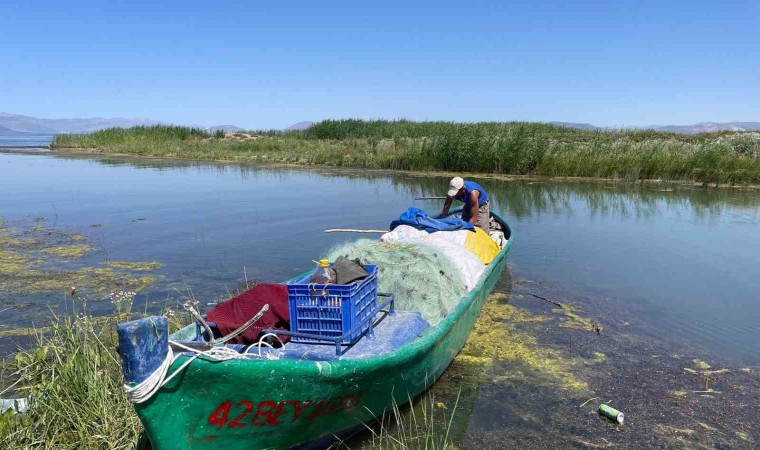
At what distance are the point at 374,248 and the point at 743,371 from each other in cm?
378

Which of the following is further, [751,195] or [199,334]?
[751,195]

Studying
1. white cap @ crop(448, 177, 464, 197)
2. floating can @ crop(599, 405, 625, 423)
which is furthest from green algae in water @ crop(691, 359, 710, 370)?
white cap @ crop(448, 177, 464, 197)

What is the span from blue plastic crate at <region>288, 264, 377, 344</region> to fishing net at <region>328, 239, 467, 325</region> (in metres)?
1.12

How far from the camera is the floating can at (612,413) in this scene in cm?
433

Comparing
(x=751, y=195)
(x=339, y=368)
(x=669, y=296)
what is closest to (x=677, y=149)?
(x=751, y=195)

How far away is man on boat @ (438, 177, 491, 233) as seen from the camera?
8.43m

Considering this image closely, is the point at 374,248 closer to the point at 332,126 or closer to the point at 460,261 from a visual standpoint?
the point at 460,261

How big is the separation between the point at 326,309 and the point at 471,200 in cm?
507

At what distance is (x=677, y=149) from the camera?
20.9m

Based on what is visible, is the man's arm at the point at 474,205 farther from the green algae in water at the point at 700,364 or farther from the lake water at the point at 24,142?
the lake water at the point at 24,142

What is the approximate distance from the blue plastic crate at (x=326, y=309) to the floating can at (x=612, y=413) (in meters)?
2.16

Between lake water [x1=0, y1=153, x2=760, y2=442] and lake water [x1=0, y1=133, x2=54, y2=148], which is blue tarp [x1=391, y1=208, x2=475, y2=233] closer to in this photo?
lake water [x1=0, y1=153, x2=760, y2=442]

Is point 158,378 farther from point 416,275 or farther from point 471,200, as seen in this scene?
point 471,200

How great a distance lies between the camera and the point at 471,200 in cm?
845
